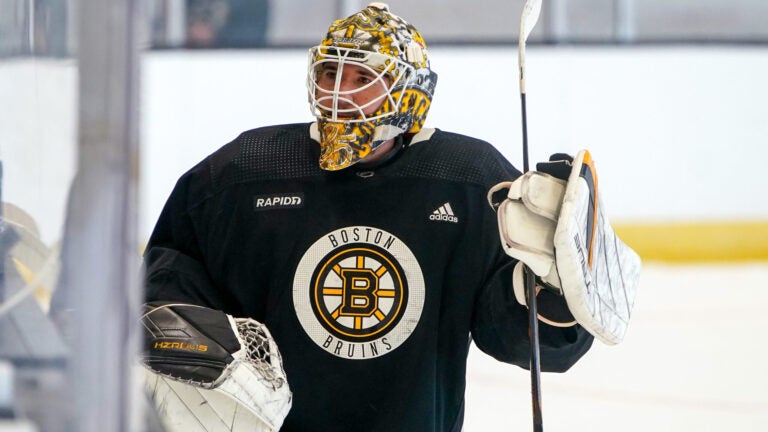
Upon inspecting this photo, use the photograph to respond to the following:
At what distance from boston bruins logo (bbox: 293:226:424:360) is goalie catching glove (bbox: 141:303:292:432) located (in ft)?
0.43

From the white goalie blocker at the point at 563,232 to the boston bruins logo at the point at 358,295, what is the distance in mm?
322

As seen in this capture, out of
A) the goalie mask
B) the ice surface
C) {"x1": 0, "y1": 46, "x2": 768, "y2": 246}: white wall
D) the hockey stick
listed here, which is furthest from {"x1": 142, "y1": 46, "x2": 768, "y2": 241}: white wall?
the hockey stick

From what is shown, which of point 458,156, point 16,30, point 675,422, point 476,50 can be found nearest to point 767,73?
point 476,50

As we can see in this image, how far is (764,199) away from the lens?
477 cm

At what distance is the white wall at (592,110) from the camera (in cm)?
421

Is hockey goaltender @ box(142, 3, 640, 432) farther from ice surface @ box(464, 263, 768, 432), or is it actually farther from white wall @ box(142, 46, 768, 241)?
white wall @ box(142, 46, 768, 241)

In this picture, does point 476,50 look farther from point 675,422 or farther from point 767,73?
point 675,422

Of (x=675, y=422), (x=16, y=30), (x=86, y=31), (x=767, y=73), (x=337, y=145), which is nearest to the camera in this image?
(x=86, y=31)

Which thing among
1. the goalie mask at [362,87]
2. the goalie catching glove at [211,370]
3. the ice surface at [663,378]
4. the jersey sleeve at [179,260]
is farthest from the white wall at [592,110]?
the goalie catching glove at [211,370]

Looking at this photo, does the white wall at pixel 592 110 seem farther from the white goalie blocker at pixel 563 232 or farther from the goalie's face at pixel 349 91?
the white goalie blocker at pixel 563 232

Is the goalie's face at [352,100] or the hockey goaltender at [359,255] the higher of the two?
the goalie's face at [352,100]

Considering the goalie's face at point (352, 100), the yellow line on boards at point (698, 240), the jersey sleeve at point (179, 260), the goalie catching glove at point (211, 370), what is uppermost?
the goalie's face at point (352, 100)

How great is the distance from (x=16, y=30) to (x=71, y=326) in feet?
1.14

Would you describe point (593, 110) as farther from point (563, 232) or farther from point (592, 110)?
point (563, 232)
